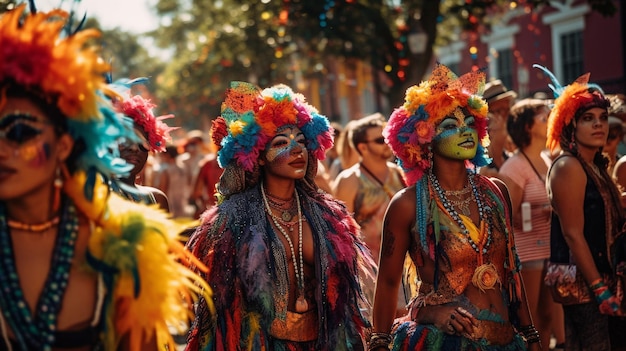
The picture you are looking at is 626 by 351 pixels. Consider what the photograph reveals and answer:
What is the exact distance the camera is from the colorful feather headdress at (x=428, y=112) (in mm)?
5887

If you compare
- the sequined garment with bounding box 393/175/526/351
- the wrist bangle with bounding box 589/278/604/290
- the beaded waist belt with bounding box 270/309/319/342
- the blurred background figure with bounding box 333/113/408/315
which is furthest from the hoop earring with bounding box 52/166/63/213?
the blurred background figure with bounding box 333/113/408/315

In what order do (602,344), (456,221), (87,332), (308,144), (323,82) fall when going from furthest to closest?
(323,82), (602,344), (308,144), (456,221), (87,332)

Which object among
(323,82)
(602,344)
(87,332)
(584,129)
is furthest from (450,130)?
(323,82)

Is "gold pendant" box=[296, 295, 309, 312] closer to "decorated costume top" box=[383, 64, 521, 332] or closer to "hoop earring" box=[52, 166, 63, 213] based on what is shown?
"decorated costume top" box=[383, 64, 521, 332]

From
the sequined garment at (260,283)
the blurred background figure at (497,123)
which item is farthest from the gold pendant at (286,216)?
the blurred background figure at (497,123)

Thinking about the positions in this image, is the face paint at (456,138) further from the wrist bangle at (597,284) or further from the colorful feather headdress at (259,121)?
the wrist bangle at (597,284)

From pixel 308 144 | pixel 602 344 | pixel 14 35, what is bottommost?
pixel 602 344

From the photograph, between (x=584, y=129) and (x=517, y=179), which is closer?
(x=584, y=129)

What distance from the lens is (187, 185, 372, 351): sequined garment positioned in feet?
19.2

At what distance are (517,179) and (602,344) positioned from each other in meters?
2.22

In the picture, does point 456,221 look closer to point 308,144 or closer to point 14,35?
point 308,144

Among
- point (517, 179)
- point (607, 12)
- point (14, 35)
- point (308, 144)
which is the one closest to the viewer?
point (14, 35)

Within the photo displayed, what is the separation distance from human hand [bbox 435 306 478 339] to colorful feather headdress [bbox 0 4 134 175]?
2481mm

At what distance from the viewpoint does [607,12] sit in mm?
15398
